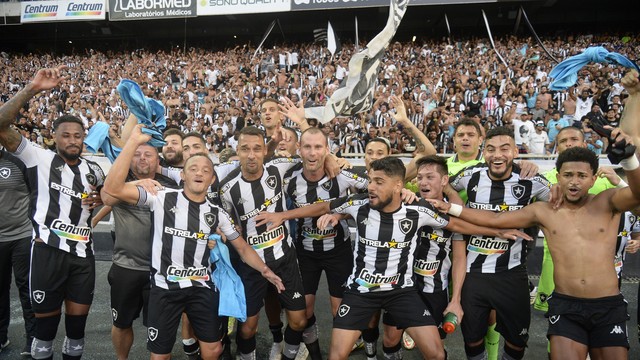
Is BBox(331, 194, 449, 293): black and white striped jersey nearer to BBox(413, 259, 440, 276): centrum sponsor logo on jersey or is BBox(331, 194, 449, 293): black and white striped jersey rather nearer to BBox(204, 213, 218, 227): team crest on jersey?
BBox(413, 259, 440, 276): centrum sponsor logo on jersey

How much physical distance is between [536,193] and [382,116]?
8.39m

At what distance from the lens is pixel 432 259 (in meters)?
4.16

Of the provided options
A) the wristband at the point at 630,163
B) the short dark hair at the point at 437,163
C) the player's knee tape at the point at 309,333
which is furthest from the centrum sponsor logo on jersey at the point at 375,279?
the wristband at the point at 630,163

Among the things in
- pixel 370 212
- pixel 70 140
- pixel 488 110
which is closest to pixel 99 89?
pixel 488 110

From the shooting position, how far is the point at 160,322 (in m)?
3.62

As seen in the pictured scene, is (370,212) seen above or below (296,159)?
below

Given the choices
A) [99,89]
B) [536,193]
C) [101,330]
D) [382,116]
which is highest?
[99,89]

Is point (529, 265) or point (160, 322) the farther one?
point (529, 265)

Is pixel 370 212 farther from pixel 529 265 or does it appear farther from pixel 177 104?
pixel 177 104

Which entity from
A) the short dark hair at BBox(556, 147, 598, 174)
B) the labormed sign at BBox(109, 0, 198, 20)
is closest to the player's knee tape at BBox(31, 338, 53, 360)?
the short dark hair at BBox(556, 147, 598, 174)

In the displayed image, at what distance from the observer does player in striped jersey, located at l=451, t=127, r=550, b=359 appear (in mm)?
3932

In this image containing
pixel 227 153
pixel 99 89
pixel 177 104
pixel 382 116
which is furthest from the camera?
pixel 99 89

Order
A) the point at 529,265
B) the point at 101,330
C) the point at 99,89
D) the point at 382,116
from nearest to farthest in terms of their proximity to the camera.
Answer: the point at 101,330, the point at 529,265, the point at 382,116, the point at 99,89

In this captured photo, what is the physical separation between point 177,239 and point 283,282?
1.09 metres
